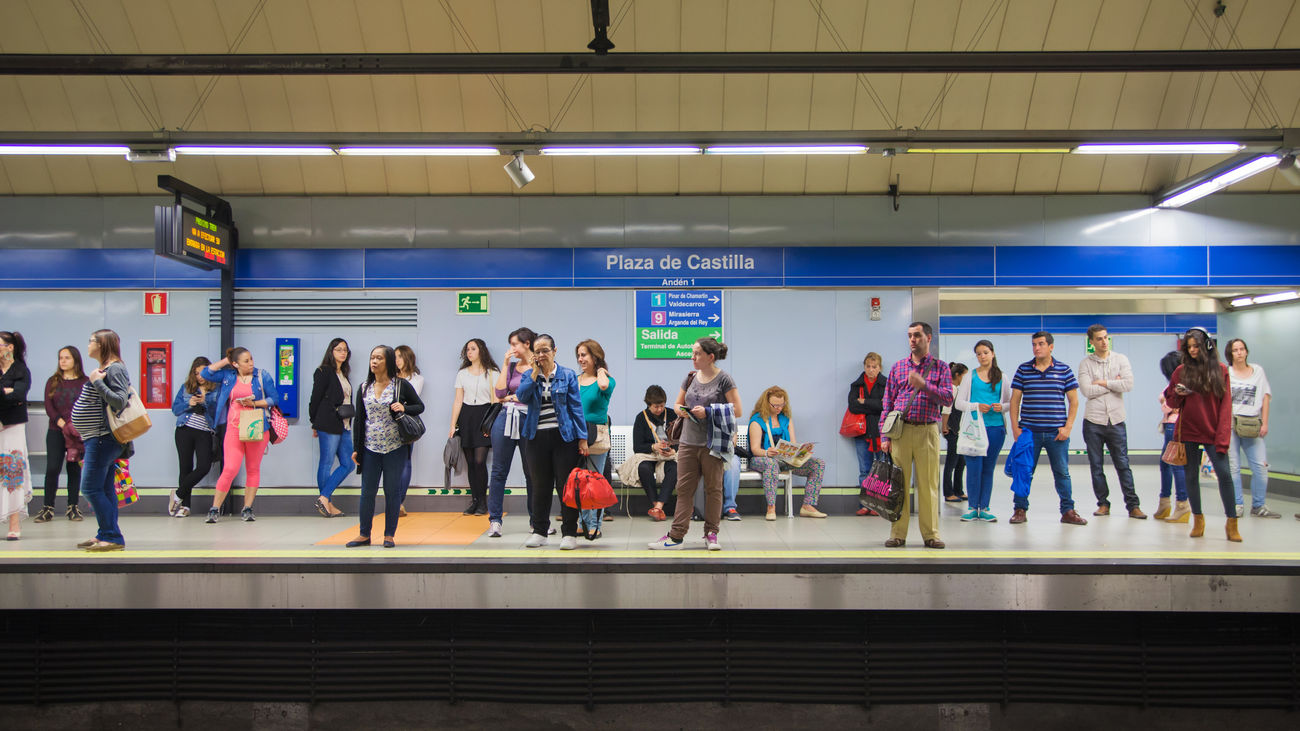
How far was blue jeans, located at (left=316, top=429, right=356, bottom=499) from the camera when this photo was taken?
23.0 feet

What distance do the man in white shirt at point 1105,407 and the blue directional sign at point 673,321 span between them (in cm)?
351

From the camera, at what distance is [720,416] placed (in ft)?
15.8

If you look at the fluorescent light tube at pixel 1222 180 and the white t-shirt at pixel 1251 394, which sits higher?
the fluorescent light tube at pixel 1222 180

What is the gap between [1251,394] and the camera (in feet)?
21.4

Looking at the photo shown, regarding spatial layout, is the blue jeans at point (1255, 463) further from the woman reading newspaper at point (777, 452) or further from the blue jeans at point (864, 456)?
the woman reading newspaper at point (777, 452)

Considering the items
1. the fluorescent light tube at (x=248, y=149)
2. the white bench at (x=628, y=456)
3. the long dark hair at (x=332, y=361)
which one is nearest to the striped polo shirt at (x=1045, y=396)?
the white bench at (x=628, y=456)

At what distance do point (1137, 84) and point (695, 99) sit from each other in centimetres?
459

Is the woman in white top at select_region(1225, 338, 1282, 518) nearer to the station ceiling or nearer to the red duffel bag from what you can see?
the station ceiling

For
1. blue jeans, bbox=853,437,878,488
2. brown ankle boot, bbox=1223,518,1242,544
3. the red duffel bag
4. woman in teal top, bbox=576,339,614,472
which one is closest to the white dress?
the red duffel bag

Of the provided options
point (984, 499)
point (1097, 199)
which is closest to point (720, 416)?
point (984, 499)

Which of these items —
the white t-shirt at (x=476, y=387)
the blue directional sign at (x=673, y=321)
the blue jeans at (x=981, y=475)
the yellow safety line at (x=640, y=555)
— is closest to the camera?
the yellow safety line at (x=640, y=555)

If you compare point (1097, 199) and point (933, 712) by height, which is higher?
point (1097, 199)

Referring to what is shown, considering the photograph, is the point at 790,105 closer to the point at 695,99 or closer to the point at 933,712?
the point at 695,99

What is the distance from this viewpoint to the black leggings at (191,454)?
22.9 ft
